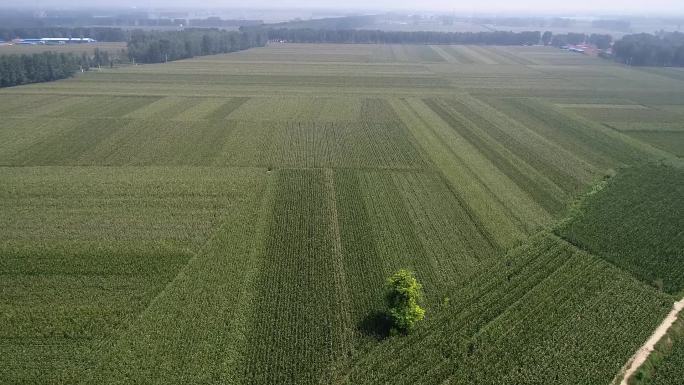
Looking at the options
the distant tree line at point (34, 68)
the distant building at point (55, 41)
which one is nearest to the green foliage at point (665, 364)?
the distant tree line at point (34, 68)

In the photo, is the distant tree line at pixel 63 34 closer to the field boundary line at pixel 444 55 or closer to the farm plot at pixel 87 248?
the field boundary line at pixel 444 55

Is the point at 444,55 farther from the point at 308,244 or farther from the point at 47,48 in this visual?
the point at 308,244

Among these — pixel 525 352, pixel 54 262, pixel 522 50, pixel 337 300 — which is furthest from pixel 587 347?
pixel 522 50

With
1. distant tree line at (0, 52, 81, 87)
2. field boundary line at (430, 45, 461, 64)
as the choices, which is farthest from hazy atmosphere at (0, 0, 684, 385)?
field boundary line at (430, 45, 461, 64)

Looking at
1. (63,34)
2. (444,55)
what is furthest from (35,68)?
(444,55)

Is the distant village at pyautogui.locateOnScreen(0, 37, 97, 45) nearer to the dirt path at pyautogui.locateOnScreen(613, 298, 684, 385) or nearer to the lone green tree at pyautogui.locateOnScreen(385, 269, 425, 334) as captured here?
the lone green tree at pyautogui.locateOnScreen(385, 269, 425, 334)

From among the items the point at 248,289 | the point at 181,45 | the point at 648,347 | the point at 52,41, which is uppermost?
the point at 52,41
